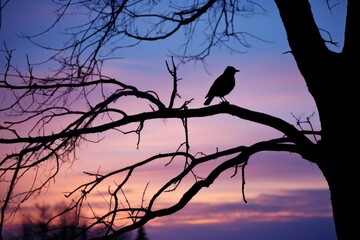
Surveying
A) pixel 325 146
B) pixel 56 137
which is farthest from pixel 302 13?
pixel 56 137

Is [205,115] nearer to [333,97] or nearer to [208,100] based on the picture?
[333,97]

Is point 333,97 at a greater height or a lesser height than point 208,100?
lesser

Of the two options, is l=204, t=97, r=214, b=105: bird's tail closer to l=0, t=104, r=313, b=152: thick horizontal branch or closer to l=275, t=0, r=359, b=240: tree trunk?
l=0, t=104, r=313, b=152: thick horizontal branch

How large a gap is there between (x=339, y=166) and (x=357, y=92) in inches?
24.0

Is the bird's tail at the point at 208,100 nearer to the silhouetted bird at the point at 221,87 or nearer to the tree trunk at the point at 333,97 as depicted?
the silhouetted bird at the point at 221,87

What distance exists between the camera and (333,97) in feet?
11.8

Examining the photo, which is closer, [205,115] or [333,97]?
[333,97]

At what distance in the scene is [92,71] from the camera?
190 inches

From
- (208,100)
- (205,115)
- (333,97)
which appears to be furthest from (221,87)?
(333,97)

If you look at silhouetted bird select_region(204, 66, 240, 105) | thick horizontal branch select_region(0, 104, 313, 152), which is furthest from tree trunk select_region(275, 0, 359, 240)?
silhouetted bird select_region(204, 66, 240, 105)

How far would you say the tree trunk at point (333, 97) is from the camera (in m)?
3.44

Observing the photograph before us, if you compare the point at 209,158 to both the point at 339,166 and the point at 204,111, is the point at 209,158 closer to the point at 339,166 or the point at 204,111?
the point at 204,111

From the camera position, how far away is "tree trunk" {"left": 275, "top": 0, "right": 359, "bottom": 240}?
3.44 m

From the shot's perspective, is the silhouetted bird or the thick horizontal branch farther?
the silhouetted bird
